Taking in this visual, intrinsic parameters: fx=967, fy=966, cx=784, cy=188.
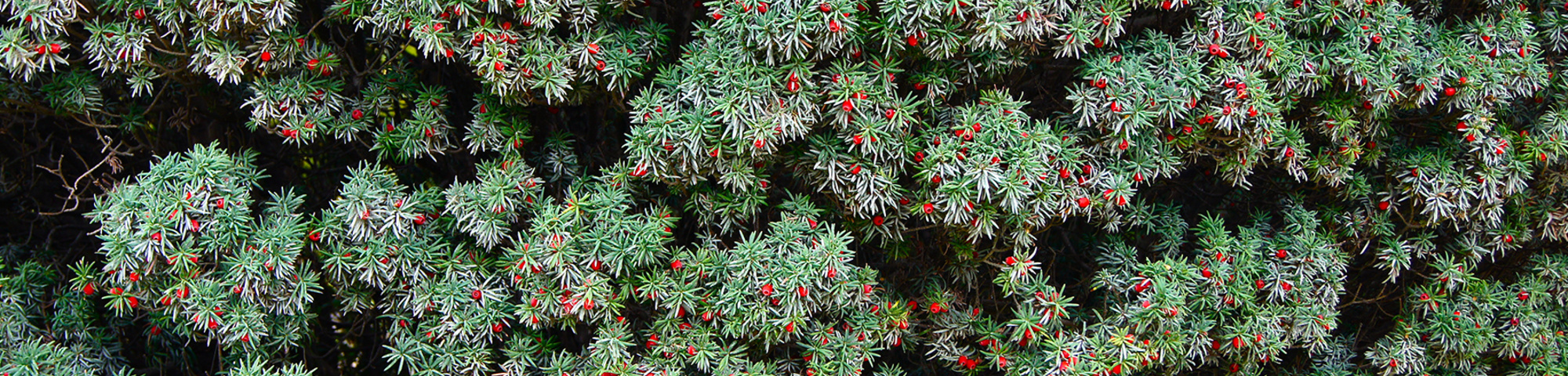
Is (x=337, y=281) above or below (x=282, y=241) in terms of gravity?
below

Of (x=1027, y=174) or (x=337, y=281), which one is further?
(x=337, y=281)

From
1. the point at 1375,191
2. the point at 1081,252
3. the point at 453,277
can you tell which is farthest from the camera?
the point at 1081,252

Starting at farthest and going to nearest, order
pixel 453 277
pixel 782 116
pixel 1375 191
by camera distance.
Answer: pixel 1375 191 → pixel 453 277 → pixel 782 116

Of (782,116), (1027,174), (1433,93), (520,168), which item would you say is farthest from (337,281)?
(1433,93)

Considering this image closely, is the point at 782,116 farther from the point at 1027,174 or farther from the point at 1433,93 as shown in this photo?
the point at 1433,93

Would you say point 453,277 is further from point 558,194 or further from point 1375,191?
point 1375,191

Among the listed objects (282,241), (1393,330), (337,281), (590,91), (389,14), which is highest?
(389,14)

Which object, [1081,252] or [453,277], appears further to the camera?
[1081,252]

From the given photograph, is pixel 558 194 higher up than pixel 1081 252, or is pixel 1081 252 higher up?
pixel 558 194

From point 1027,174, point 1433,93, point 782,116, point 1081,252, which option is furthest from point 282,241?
point 1433,93
